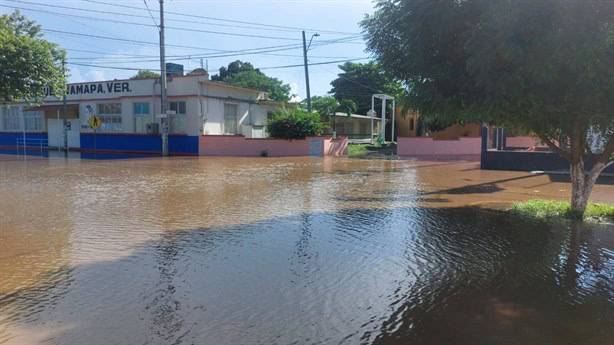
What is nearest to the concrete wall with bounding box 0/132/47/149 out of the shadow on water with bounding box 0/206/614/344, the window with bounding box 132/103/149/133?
the window with bounding box 132/103/149/133

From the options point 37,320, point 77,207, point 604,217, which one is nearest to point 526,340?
point 37,320

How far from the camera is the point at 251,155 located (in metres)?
30.2

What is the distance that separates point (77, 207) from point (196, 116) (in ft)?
67.0

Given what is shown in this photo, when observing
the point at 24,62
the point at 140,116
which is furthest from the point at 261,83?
the point at 24,62

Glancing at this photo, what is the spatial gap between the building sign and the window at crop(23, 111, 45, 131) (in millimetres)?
4649

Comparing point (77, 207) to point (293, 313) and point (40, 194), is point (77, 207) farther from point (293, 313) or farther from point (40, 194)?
point (293, 313)

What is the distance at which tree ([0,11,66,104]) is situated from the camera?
1441 cm

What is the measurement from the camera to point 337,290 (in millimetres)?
5137

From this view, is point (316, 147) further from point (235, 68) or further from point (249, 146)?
point (235, 68)

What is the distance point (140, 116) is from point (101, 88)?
13.7ft

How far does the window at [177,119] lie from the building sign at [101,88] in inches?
150

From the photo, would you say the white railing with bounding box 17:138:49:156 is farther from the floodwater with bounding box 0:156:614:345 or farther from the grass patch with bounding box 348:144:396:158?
the floodwater with bounding box 0:156:614:345

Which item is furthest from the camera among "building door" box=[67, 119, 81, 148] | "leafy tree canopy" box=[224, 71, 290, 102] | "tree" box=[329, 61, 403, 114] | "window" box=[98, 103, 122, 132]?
"leafy tree canopy" box=[224, 71, 290, 102]

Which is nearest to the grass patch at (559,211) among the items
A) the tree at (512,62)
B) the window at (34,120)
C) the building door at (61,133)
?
the tree at (512,62)
